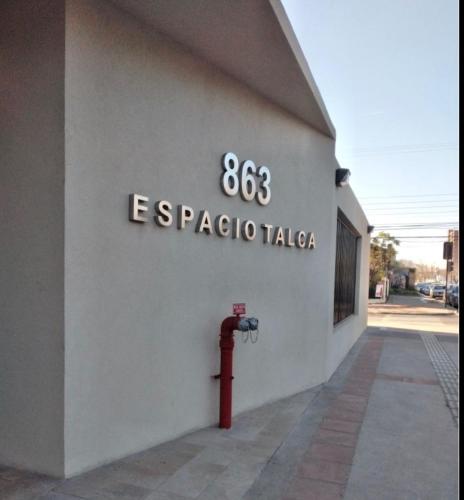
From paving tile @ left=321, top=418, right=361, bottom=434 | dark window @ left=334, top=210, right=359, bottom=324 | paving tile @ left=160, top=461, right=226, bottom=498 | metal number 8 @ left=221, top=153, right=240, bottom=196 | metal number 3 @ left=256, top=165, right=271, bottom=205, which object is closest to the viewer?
paving tile @ left=160, top=461, right=226, bottom=498

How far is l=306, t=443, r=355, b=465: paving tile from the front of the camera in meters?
4.23

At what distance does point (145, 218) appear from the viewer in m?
3.99

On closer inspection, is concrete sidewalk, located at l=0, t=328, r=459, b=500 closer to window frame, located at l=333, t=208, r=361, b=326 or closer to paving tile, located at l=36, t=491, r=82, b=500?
paving tile, located at l=36, t=491, r=82, b=500

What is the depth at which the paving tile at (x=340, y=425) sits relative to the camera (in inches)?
199

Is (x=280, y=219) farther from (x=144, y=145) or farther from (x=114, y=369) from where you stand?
(x=114, y=369)

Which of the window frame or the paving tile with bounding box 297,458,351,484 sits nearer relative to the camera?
the paving tile with bounding box 297,458,351,484

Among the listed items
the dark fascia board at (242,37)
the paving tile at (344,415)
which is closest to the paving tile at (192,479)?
the paving tile at (344,415)

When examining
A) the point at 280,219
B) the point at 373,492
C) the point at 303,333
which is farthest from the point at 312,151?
the point at 373,492

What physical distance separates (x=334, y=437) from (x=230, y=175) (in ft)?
9.99

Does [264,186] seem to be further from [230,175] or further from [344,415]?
[344,415]

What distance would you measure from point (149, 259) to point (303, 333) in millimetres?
3309

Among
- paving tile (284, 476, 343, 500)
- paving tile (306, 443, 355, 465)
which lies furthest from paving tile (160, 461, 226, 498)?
paving tile (306, 443, 355, 465)

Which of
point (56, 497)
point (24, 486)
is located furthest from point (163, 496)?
point (24, 486)

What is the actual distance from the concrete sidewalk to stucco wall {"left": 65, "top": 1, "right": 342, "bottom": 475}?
0.28m
